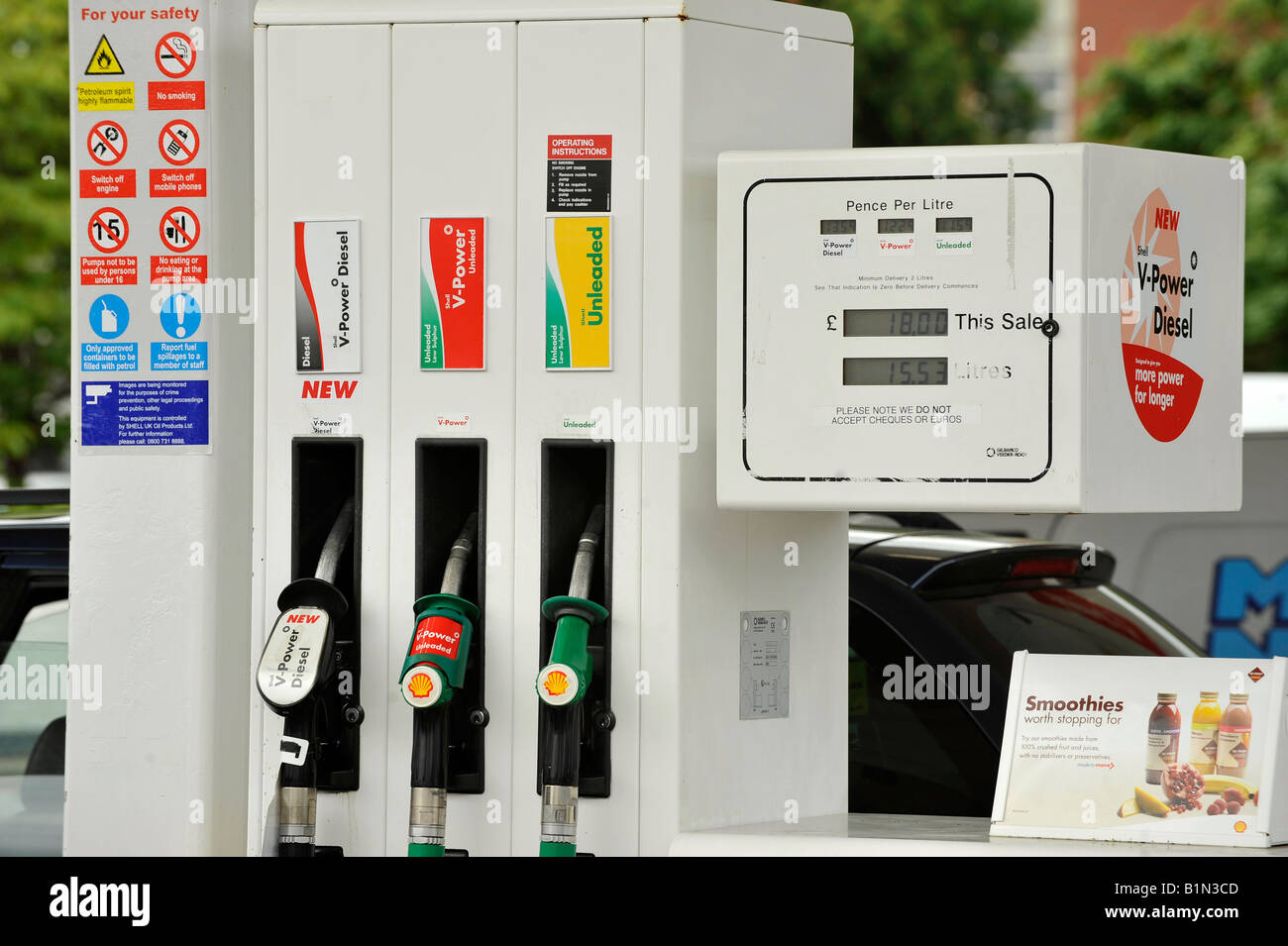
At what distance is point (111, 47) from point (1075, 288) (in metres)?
2.18

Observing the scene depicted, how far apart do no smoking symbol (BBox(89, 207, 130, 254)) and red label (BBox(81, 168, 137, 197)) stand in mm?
Result: 37

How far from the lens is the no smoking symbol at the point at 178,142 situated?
3682 mm

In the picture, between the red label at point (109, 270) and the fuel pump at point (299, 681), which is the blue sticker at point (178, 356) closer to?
the red label at point (109, 270)

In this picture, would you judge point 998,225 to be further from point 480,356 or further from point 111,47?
point 111,47

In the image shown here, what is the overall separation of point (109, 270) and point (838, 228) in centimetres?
165

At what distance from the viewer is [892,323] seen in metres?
3.26

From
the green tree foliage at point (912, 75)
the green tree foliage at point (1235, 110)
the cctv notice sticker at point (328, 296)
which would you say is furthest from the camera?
the green tree foliage at point (912, 75)

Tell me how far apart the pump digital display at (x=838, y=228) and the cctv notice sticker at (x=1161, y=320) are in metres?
0.53

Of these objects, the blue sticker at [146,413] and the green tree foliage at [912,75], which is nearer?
the blue sticker at [146,413]

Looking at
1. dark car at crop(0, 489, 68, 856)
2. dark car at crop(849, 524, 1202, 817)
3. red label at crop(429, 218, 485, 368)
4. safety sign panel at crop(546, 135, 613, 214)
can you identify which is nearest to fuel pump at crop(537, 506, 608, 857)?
red label at crop(429, 218, 485, 368)

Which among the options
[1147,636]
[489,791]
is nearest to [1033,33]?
[1147,636]

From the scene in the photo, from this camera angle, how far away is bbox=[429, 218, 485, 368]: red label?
346cm

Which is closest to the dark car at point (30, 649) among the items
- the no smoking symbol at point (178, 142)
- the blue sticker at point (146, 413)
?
the blue sticker at point (146, 413)
